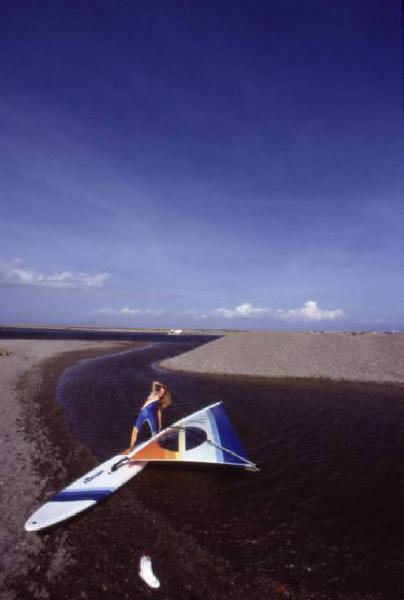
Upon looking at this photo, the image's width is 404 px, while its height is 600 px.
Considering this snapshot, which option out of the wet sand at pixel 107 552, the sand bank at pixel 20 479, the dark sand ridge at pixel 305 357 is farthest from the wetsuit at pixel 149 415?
the dark sand ridge at pixel 305 357

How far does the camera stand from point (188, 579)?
6.12m

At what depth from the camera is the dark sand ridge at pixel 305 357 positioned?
28047 millimetres

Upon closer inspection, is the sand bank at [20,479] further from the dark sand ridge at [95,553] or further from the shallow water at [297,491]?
the shallow water at [297,491]

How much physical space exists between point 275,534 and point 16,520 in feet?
19.7

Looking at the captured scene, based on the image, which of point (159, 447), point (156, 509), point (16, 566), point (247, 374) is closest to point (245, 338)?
point (247, 374)

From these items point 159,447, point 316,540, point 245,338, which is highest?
point 245,338

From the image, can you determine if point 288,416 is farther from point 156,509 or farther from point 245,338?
point 245,338

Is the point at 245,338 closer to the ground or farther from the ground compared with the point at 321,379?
farther from the ground

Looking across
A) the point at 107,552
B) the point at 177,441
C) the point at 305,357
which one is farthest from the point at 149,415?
the point at 305,357

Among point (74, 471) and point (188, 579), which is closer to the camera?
point (188, 579)

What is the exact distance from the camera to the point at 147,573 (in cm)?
621

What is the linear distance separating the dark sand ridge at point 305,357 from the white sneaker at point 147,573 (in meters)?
23.2

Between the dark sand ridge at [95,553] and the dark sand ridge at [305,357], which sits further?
the dark sand ridge at [305,357]

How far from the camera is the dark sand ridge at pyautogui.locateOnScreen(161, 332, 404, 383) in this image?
92.0 ft
